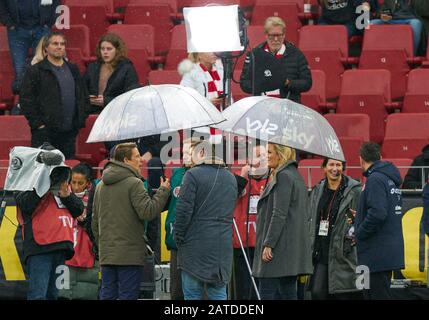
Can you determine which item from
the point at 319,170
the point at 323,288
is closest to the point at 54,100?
the point at 319,170

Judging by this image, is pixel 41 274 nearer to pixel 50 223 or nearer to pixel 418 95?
pixel 50 223

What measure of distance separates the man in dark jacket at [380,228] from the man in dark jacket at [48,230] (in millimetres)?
2234

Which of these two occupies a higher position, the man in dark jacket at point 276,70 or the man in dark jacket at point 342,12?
the man in dark jacket at point 342,12

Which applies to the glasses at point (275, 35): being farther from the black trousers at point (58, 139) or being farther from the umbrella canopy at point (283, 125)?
the umbrella canopy at point (283, 125)

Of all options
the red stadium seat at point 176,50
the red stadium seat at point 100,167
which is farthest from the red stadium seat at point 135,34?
the red stadium seat at point 100,167

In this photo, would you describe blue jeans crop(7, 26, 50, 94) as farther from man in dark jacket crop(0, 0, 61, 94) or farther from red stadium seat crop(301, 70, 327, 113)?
red stadium seat crop(301, 70, 327, 113)

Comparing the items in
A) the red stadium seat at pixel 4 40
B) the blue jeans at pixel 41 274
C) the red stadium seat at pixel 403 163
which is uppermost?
the red stadium seat at pixel 4 40

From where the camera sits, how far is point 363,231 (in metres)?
11.7

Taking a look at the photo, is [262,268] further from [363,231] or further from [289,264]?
[363,231]

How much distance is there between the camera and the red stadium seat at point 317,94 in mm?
15055

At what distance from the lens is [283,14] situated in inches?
635

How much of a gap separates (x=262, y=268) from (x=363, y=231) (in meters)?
1.14

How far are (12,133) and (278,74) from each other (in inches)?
111
